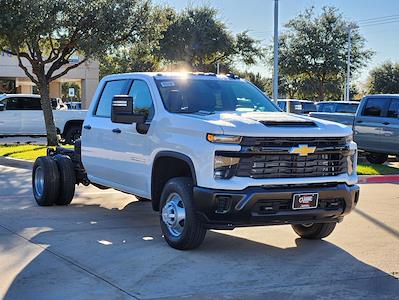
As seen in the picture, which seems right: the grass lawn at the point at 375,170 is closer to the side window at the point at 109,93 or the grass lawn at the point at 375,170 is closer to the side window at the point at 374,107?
the side window at the point at 374,107

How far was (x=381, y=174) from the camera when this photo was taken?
48.1 feet

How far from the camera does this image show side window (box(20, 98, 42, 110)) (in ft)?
78.0

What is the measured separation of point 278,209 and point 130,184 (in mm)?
2328

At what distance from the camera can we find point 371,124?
16.5 meters

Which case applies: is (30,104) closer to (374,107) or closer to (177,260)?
(374,107)

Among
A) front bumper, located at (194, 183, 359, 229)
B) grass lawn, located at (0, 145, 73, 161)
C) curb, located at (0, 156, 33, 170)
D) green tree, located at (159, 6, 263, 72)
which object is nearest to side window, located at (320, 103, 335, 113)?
grass lawn, located at (0, 145, 73, 161)

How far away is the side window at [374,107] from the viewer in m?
16.4

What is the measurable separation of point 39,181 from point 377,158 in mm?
10959

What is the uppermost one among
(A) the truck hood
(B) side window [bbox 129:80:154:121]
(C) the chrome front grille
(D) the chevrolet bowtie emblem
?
(B) side window [bbox 129:80:154:121]

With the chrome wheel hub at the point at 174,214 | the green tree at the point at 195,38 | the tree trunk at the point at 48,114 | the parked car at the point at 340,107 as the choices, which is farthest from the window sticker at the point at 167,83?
the green tree at the point at 195,38

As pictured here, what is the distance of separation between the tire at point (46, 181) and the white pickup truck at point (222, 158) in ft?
4.80

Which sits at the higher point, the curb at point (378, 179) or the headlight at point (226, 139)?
the headlight at point (226, 139)

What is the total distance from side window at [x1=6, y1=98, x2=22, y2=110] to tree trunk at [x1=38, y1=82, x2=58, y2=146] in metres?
3.45

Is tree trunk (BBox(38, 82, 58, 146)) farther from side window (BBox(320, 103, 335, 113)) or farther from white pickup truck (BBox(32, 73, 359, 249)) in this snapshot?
white pickup truck (BBox(32, 73, 359, 249))
